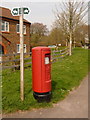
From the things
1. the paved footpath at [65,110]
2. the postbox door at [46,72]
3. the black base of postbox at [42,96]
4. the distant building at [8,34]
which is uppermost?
the distant building at [8,34]

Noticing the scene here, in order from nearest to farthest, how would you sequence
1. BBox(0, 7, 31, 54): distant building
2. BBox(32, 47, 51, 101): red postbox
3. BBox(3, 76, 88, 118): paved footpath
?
BBox(3, 76, 88, 118): paved footpath < BBox(32, 47, 51, 101): red postbox < BBox(0, 7, 31, 54): distant building

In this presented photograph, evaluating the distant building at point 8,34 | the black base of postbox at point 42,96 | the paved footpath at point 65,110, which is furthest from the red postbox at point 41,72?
the distant building at point 8,34

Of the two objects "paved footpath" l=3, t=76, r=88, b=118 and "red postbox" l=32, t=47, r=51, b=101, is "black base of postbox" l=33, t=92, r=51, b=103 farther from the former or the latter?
"paved footpath" l=3, t=76, r=88, b=118

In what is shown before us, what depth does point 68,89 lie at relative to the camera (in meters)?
5.18

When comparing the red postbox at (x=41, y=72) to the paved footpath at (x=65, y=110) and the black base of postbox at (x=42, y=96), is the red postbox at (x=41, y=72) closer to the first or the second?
the black base of postbox at (x=42, y=96)

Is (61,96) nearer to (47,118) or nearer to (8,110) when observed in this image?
(47,118)

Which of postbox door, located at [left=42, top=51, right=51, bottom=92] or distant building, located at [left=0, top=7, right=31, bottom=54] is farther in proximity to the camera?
distant building, located at [left=0, top=7, right=31, bottom=54]

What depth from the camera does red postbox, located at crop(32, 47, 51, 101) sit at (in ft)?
12.7

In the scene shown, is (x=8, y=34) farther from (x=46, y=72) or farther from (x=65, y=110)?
(x=65, y=110)

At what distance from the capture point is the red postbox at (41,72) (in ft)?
12.7

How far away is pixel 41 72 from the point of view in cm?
388

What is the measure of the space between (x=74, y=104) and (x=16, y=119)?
70.3 inches

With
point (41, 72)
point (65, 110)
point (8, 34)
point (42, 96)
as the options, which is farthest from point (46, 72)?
point (8, 34)

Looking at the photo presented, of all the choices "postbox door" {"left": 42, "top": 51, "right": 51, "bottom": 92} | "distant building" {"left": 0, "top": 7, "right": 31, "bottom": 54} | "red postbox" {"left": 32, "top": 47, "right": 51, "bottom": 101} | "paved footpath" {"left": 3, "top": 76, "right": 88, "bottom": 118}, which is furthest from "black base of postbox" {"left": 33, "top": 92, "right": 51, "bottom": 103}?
"distant building" {"left": 0, "top": 7, "right": 31, "bottom": 54}
